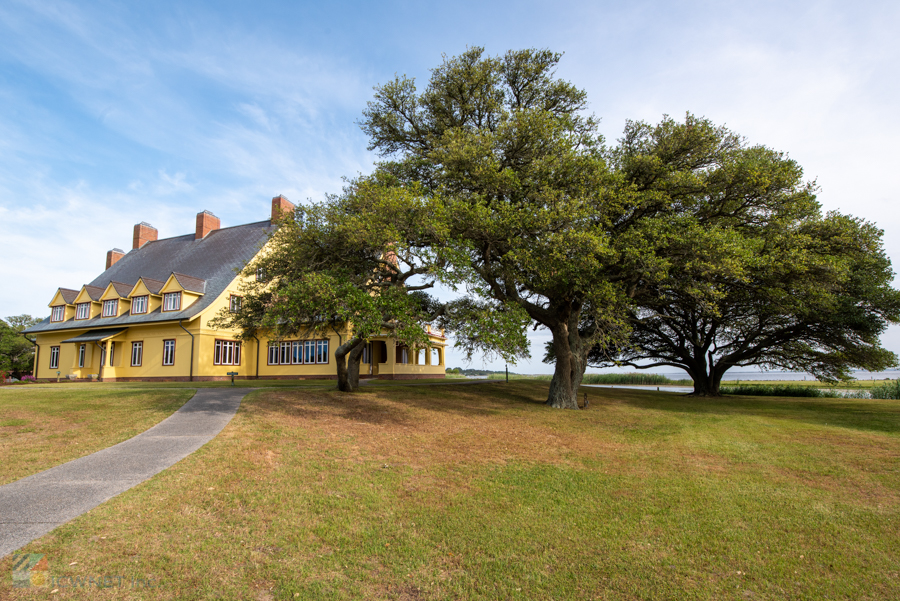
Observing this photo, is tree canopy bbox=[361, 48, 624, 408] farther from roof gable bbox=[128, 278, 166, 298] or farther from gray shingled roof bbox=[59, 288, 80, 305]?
gray shingled roof bbox=[59, 288, 80, 305]

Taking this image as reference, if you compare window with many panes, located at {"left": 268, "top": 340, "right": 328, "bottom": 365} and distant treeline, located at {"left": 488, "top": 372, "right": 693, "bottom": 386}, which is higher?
window with many panes, located at {"left": 268, "top": 340, "right": 328, "bottom": 365}

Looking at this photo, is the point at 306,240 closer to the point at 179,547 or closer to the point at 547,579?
the point at 179,547

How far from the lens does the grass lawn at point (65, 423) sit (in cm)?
818

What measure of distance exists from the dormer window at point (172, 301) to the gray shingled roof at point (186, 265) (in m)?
0.43

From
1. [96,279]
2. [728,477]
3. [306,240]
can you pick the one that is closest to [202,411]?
[306,240]

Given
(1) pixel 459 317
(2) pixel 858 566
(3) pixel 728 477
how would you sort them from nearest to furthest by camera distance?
(2) pixel 858 566
(3) pixel 728 477
(1) pixel 459 317

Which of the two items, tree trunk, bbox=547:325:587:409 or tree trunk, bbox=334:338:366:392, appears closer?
tree trunk, bbox=547:325:587:409

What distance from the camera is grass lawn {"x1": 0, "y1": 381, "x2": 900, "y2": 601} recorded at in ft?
15.4

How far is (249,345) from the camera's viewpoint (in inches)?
1316

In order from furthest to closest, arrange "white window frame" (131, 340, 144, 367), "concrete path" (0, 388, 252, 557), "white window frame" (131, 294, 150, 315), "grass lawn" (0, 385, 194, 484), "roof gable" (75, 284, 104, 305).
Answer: "roof gable" (75, 284, 104, 305) → "white window frame" (131, 294, 150, 315) → "white window frame" (131, 340, 144, 367) → "grass lawn" (0, 385, 194, 484) → "concrete path" (0, 388, 252, 557)

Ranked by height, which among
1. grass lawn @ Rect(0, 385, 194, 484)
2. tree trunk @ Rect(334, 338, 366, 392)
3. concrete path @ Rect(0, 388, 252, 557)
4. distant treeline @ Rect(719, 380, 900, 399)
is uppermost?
tree trunk @ Rect(334, 338, 366, 392)

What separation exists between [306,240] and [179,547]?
11183 mm

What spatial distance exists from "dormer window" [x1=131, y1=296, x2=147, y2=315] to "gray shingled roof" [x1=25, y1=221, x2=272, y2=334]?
44 cm

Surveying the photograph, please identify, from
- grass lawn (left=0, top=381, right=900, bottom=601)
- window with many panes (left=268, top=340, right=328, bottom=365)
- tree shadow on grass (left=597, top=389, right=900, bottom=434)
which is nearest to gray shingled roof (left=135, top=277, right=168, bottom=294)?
window with many panes (left=268, top=340, right=328, bottom=365)
